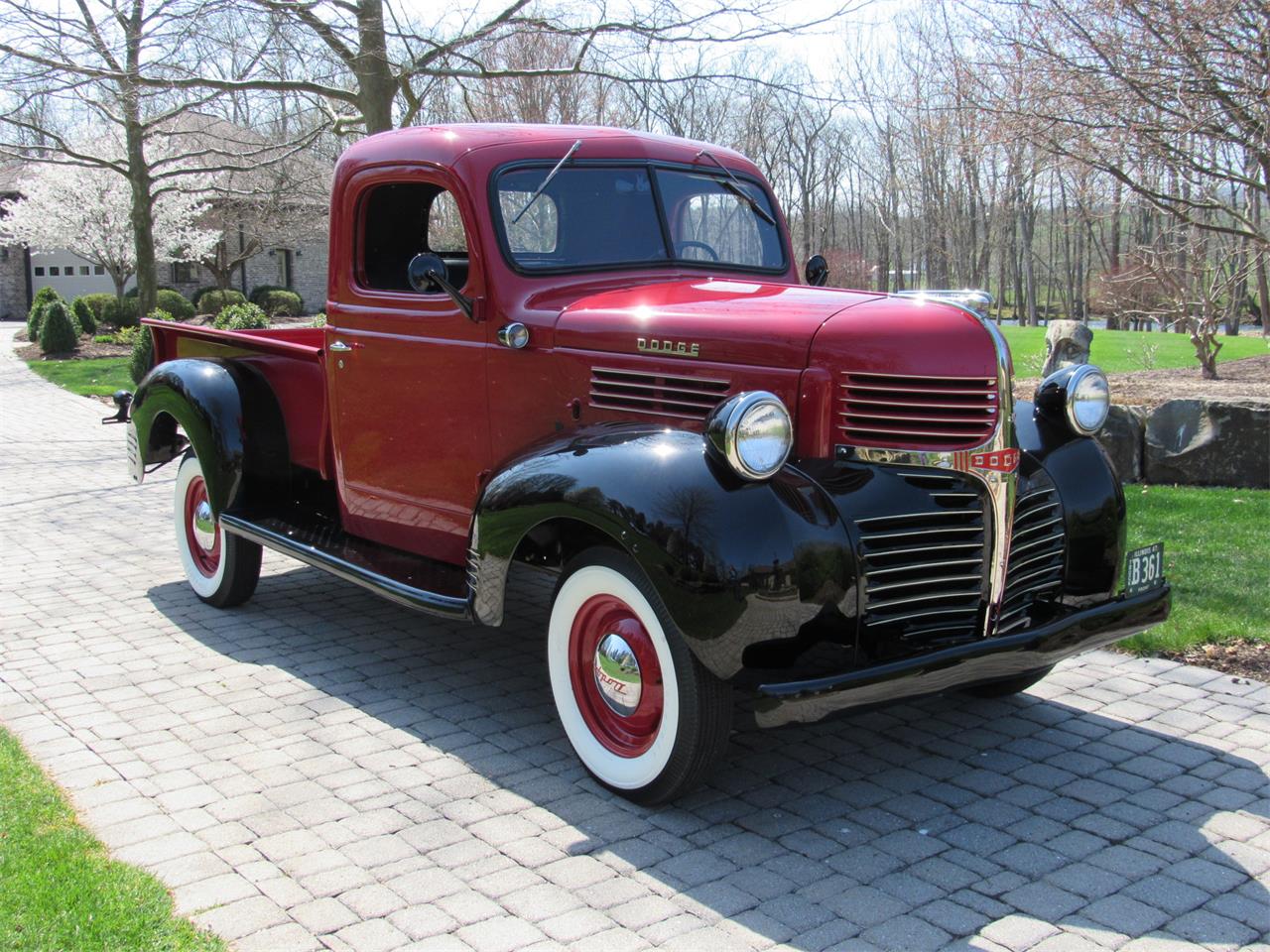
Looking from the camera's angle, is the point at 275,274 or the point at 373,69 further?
the point at 275,274

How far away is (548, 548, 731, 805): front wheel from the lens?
3486 mm

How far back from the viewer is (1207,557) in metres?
6.20

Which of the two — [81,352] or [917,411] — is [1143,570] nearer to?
[917,411]

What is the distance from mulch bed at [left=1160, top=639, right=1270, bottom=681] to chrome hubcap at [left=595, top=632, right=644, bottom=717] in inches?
104

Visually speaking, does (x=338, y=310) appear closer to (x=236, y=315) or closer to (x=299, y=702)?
(x=299, y=702)

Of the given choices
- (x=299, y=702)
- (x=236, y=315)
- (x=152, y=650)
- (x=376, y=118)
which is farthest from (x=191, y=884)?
(x=236, y=315)

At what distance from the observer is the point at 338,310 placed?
203 inches

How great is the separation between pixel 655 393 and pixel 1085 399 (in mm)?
1593

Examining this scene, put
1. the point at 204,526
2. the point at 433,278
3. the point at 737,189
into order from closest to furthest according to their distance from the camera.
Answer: the point at 433,278
the point at 737,189
the point at 204,526

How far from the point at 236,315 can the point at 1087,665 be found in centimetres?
1395

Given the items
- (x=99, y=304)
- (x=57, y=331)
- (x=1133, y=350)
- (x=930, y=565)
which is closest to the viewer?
(x=930, y=565)

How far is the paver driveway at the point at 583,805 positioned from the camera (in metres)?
3.06

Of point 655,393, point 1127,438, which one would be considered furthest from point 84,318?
point 655,393

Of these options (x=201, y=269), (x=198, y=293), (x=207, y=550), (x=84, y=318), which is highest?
(x=201, y=269)
